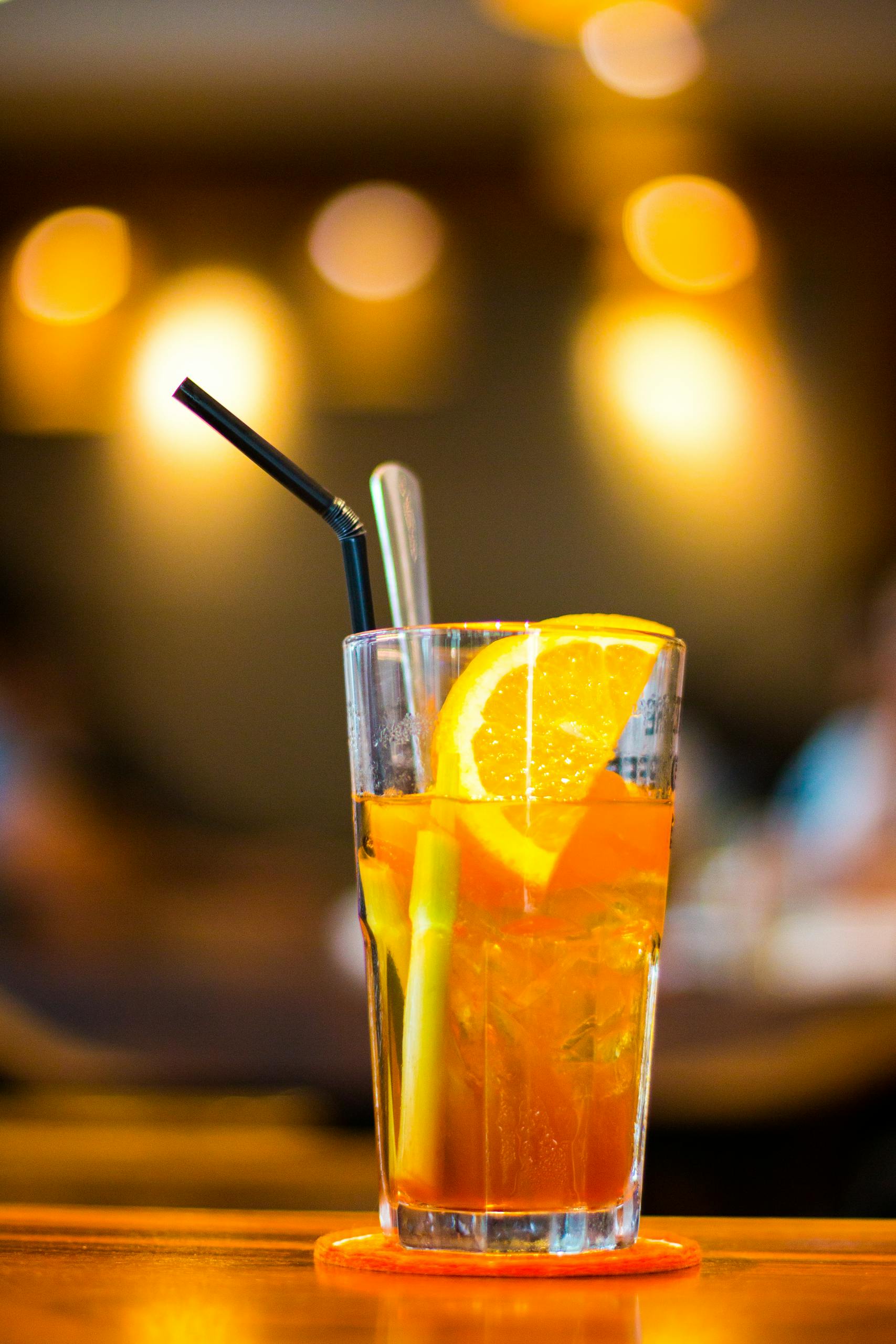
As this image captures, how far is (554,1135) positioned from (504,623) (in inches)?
8.2

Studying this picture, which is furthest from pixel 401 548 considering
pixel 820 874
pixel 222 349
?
pixel 222 349

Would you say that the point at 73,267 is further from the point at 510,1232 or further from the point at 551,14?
the point at 510,1232

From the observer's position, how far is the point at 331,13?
3.68m

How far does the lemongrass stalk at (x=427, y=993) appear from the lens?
0.61 meters

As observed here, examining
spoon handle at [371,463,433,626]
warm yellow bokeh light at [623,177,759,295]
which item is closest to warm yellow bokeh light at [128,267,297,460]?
warm yellow bokeh light at [623,177,759,295]

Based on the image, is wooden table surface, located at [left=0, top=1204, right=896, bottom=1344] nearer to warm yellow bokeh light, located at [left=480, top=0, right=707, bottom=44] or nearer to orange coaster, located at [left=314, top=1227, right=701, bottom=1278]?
orange coaster, located at [left=314, top=1227, right=701, bottom=1278]

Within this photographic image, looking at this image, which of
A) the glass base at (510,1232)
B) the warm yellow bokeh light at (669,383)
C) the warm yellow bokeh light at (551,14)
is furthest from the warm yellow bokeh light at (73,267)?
the glass base at (510,1232)

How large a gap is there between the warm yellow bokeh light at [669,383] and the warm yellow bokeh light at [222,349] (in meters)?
0.86

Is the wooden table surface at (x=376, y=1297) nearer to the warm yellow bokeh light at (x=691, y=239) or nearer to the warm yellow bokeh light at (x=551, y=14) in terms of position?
the warm yellow bokeh light at (x=551, y=14)

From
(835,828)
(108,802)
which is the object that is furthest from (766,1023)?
(108,802)

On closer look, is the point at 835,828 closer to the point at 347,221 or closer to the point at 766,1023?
the point at 766,1023

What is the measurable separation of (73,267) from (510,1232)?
13.2 feet

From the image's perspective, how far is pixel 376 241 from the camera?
4.17 meters

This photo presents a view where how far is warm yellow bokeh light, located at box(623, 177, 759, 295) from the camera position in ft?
13.4
